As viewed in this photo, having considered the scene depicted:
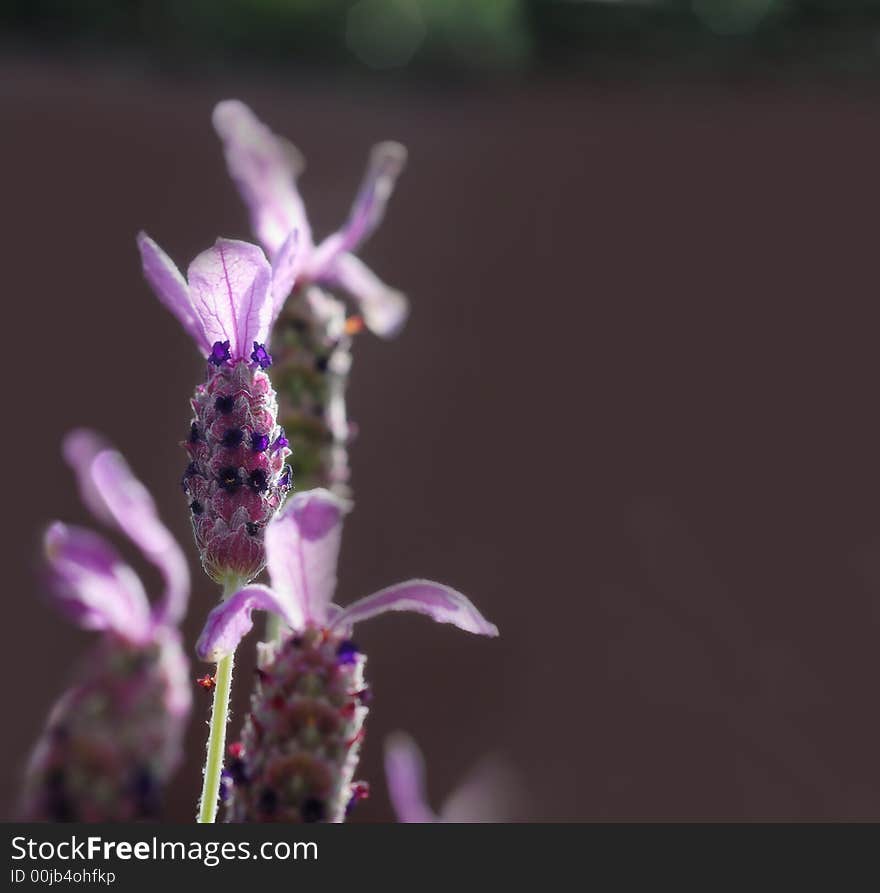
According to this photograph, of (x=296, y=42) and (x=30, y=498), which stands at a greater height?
(x=296, y=42)

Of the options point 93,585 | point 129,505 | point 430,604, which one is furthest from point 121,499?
point 430,604

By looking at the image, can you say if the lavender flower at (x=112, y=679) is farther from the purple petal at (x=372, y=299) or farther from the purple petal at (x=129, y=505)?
the purple petal at (x=372, y=299)

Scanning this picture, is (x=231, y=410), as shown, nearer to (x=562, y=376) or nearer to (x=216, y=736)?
(x=216, y=736)

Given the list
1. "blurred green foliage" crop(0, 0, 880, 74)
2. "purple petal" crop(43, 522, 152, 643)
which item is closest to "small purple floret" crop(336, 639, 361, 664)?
"purple petal" crop(43, 522, 152, 643)

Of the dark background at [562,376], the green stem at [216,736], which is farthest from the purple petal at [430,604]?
the dark background at [562,376]

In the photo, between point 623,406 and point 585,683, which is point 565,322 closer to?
point 623,406

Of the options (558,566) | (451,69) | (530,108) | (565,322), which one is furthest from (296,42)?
(558,566)
